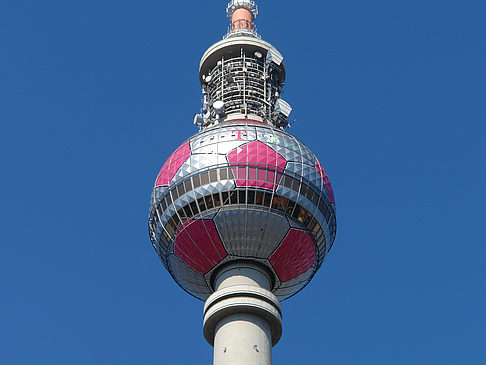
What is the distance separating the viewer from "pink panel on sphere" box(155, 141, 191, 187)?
190ft

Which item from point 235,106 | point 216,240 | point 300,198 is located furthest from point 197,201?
point 235,106

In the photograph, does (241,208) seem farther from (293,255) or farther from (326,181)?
(326,181)

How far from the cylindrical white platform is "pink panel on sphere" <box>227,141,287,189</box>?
18.1 ft

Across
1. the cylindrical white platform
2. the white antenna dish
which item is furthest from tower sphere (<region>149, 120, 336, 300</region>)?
the white antenna dish

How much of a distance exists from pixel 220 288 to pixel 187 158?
28.7 ft

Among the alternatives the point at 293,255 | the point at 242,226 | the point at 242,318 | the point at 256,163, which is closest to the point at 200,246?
the point at 242,226

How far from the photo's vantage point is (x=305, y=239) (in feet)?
187

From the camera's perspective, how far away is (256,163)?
183 ft

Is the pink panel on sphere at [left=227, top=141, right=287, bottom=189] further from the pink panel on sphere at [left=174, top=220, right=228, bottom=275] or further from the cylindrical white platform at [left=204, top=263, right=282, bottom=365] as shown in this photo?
the cylindrical white platform at [left=204, top=263, right=282, bottom=365]

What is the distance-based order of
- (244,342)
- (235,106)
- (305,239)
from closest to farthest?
(244,342)
(305,239)
(235,106)

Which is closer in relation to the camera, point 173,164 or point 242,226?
point 242,226

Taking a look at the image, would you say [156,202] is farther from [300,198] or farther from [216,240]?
[300,198]

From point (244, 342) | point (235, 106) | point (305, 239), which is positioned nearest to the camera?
point (244, 342)

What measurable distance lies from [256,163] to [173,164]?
6078 millimetres
